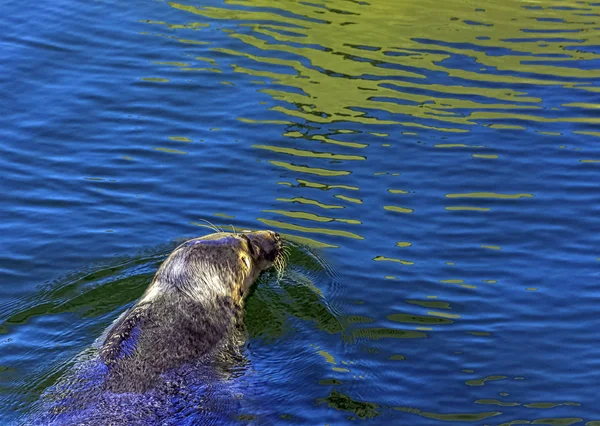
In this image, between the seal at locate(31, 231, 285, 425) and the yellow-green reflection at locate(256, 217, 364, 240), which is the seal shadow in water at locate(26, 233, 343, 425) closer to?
the seal at locate(31, 231, 285, 425)

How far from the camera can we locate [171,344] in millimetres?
7398

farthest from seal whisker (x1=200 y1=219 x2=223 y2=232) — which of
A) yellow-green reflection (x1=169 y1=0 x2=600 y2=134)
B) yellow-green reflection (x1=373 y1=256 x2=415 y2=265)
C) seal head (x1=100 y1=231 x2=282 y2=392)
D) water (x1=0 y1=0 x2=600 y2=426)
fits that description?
yellow-green reflection (x1=169 y1=0 x2=600 y2=134)

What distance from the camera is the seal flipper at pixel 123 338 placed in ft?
23.2

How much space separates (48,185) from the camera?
10828 millimetres

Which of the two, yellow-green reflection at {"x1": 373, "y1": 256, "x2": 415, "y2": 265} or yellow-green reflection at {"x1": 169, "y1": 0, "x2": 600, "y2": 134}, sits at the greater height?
yellow-green reflection at {"x1": 169, "y1": 0, "x2": 600, "y2": 134}

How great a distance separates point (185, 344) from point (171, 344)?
5.7 inches

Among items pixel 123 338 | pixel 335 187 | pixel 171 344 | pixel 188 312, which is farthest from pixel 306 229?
pixel 123 338

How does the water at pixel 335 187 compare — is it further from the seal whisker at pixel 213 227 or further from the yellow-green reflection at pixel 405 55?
the seal whisker at pixel 213 227

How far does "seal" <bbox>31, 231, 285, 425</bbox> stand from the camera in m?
6.66

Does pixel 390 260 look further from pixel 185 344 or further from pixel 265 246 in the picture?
pixel 185 344

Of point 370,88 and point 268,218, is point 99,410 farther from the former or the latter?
point 370,88

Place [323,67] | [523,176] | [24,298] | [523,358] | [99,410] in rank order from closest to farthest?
1. [99,410]
2. [523,358]
3. [24,298]
4. [523,176]
5. [323,67]

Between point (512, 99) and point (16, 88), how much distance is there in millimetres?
6571

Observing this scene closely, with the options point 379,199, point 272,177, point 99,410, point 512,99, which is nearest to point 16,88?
point 272,177
